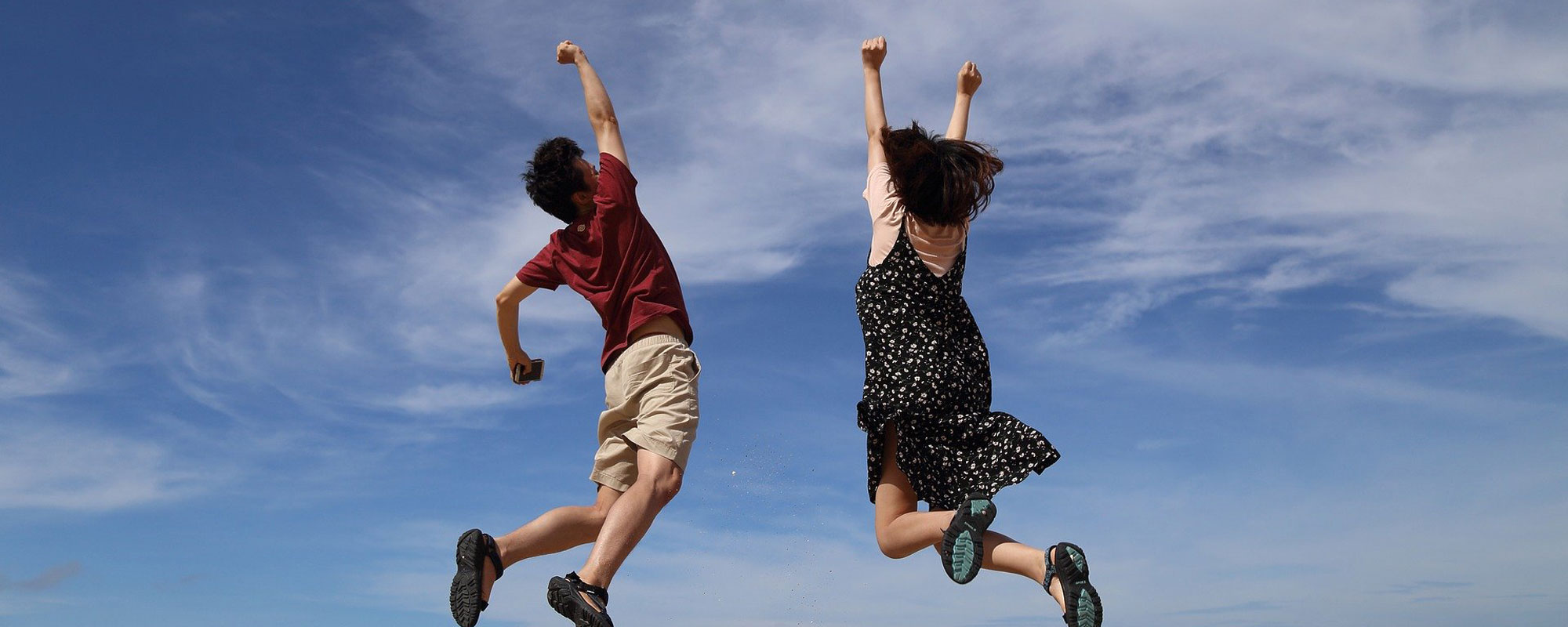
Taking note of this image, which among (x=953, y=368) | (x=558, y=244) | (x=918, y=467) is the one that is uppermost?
(x=558, y=244)

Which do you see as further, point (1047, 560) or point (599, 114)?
point (599, 114)

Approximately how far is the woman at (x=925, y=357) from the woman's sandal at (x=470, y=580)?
1.75 m

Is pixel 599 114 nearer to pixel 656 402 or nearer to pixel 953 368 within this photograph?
pixel 656 402

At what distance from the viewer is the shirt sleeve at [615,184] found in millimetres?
5648

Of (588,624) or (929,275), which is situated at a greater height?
(929,275)

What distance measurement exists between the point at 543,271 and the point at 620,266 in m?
0.56

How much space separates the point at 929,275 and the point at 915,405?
23.4 inches

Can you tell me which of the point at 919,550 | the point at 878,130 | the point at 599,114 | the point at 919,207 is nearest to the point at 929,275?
the point at 919,207

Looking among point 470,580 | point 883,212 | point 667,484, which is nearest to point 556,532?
point 470,580

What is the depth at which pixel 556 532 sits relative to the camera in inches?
215

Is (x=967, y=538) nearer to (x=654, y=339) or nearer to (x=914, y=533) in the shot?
(x=914, y=533)

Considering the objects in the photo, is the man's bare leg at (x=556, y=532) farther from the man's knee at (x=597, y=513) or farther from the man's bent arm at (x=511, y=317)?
the man's bent arm at (x=511, y=317)

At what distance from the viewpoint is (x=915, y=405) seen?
5262 millimetres

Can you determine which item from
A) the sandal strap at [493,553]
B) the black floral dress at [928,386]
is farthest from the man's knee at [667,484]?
the black floral dress at [928,386]
